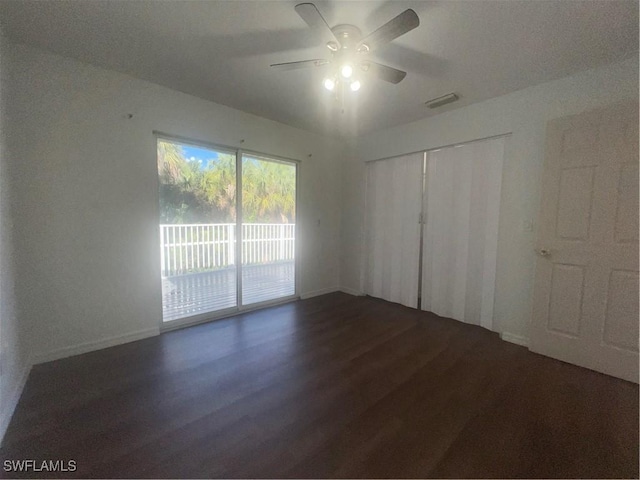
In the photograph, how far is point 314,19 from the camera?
1.40m

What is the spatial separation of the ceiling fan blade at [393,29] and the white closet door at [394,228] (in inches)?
79.0

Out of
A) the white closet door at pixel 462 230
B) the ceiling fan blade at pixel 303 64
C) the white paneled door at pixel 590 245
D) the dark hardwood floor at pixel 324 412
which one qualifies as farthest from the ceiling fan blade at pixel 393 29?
the dark hardwood floor at pixel 324 412

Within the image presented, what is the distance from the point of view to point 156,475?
1.16 m

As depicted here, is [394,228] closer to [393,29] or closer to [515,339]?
[515,339]

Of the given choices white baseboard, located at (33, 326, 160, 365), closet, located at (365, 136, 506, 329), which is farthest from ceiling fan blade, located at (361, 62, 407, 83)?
white baseboard, located at (33, 326, 160, 365)

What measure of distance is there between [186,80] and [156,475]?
2.97m

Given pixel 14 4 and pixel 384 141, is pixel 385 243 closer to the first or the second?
pixel 384 141

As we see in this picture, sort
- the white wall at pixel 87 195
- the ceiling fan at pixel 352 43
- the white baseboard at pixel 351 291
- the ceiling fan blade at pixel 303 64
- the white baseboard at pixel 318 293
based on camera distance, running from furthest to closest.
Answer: the white baseboard at pixel 351 291, the white baseboard at pixel 318 293, the white wall at pixel 87 195, the ceiling fan blade at pixel 303 64, the ceiling fan at pixel 352 43

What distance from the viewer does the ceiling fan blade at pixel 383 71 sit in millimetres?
1814

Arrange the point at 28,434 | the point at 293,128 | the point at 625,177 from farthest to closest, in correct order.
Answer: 1. the point at 293,128
2. the point at 625,177
3. the point at 28,434

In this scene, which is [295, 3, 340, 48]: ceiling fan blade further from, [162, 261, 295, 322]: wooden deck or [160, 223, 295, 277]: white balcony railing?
[162, 261, 295, 322]: wooden deck

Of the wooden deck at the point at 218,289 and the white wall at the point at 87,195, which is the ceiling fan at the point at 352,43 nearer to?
the white wall at the point at 87,195

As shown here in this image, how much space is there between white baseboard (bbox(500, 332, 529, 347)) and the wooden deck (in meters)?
2.68

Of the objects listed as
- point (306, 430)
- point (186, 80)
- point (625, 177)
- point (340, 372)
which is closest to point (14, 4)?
point (186, 80)
